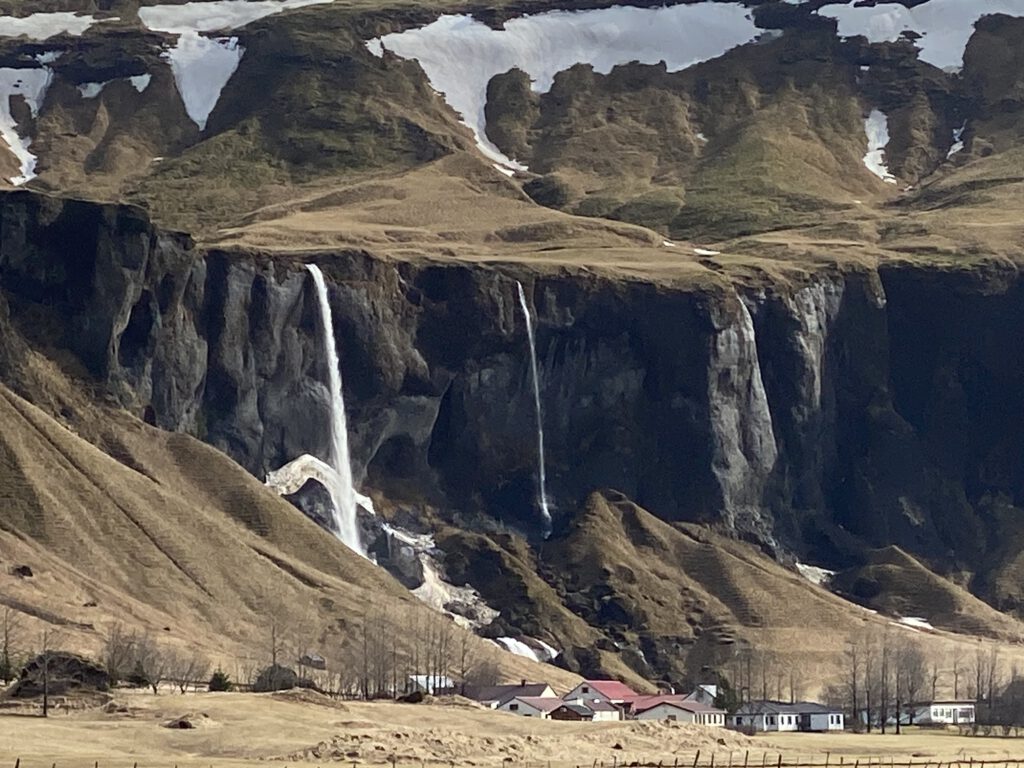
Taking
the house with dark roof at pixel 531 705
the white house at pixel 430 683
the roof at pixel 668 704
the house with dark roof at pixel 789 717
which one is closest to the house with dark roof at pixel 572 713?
the house with dark roof at pixel 531 705

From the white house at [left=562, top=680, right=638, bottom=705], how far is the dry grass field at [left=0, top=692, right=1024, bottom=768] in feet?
113

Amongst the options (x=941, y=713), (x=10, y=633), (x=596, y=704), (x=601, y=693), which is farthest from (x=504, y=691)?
(x=941, y=713)

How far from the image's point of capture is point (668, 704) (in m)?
176

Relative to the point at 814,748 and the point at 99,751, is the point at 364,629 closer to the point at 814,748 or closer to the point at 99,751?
the point at 814,748

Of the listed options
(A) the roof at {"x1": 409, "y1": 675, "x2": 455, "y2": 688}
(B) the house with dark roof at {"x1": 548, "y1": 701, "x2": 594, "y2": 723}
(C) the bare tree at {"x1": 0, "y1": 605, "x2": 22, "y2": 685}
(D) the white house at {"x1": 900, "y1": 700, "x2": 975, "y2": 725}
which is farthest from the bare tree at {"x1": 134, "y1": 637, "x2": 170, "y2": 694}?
(D) the white house at {"x1": 900, "y1": 700, "x2": 975, "y2": 725}

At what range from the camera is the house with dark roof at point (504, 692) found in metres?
170

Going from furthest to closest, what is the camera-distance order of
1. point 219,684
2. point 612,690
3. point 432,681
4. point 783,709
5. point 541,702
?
point 432,681 < point 612,690 < point 783,709 < point 541,702 < point 219,684

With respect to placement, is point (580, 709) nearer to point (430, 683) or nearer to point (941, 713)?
point (430, 683)

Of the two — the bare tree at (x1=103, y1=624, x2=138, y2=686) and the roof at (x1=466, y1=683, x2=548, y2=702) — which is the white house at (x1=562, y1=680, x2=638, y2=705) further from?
the bare tree at (x1=103, y1=624, x2=138, y2=686)

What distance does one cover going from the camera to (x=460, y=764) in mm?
115500

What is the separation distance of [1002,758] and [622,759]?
24.0 meters

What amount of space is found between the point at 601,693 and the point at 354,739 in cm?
6377

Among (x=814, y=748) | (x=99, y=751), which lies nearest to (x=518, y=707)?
(x=814, y=748)

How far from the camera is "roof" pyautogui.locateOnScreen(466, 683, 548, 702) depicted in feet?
563
